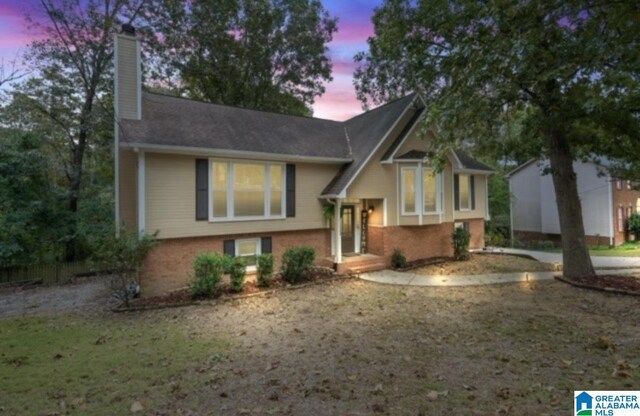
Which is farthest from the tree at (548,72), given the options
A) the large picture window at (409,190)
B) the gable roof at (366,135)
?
the large picture window at (409,190)

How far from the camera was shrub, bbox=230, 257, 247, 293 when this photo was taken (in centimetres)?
953

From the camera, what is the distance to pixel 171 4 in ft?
62.4

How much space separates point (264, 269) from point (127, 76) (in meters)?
7.66

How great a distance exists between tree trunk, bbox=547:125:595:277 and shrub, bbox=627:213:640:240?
1999 centimetres

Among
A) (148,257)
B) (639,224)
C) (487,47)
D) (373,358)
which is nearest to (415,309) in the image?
(373,358)

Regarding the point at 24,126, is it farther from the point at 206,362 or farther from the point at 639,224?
the point at 639,224

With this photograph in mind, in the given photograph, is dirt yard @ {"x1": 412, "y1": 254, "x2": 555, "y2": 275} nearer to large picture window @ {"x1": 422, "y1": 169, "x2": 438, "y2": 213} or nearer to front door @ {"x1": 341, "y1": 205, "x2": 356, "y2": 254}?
large picture window @ {"x1": 422, "y1": 169, "x2": 438, "y2": 213}

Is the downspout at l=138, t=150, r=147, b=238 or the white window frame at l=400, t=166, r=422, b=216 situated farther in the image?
the white window frame at l=400, t=166, r=422, b=216

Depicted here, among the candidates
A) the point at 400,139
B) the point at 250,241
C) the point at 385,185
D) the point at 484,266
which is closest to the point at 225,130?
the point at 250,241

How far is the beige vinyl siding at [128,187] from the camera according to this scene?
35.6ft

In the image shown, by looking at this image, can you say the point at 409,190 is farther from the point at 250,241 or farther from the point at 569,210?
the point at 250,241

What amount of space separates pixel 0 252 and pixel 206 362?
40.0ft

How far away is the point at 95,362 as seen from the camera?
5.32 meters

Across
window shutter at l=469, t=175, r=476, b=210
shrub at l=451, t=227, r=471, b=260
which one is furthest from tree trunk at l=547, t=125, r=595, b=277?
window shutter at l=469, t=175, r=476, b=210
